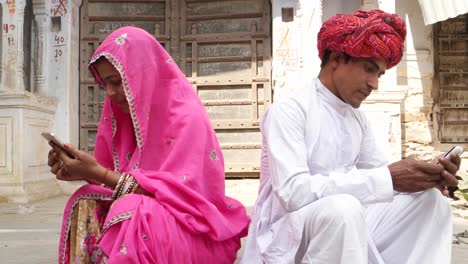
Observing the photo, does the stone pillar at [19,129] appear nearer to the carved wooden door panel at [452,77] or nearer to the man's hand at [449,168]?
the man's hand at [449,168]

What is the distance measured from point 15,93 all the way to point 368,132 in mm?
5034

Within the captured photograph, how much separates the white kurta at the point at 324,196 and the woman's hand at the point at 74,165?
66 centimetres

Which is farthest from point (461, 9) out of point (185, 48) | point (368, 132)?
point (368, 132)

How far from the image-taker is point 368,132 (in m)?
2.01

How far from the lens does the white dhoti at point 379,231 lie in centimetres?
146

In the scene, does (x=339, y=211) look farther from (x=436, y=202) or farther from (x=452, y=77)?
(x=452, y=77)

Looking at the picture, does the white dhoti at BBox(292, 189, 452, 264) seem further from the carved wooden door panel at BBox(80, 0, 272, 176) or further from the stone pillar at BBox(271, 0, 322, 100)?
the carved wooden door panel at BBox(80, 0, 272, 176)

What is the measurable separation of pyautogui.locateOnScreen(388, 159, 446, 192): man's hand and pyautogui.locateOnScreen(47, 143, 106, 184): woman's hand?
3.61ft

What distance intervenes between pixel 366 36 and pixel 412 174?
0.48m

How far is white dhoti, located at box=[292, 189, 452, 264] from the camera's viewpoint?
146cm

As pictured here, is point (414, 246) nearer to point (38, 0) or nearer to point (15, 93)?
point (15, 93)

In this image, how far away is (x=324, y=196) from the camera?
5.14 feet

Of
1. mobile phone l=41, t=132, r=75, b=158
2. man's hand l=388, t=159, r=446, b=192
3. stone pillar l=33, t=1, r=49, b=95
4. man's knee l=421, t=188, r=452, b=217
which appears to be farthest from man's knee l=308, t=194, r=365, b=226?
stone pillar l=33, t=1, r=49, b=95

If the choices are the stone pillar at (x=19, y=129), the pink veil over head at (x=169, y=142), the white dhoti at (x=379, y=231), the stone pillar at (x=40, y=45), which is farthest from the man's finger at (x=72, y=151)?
the stone pillar at (x=40, y=45)
